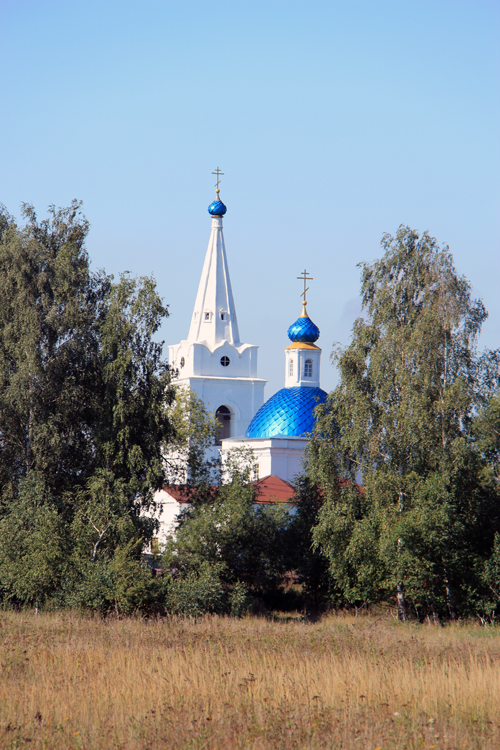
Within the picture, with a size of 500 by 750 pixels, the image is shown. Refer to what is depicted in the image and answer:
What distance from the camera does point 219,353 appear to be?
47.9 metres

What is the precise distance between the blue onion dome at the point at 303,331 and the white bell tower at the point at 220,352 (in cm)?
363

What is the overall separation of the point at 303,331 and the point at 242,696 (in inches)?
1468

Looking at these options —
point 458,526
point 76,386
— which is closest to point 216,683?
point 458,526

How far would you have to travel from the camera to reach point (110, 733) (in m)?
7.65

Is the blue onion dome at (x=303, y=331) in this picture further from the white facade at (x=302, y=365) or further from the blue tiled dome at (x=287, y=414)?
the blue tiled dome at (x=287, y=414)

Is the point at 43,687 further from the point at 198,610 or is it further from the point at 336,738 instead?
the point at 198,610

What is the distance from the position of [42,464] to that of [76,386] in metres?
2.41

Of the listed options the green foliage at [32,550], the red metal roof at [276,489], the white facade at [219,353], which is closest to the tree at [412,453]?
the green foliage at [32,550]

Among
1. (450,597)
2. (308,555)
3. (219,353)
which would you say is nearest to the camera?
(450,597)

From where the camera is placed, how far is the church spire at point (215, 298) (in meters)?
48.1

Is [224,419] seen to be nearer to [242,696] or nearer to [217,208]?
[217,208]

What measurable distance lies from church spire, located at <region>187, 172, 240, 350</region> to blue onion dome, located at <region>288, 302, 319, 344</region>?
4.30m

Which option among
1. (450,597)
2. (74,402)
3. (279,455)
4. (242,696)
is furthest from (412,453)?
(279,455)

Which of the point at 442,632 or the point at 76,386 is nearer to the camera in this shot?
the point at 442,632
